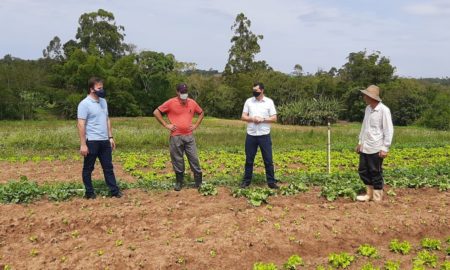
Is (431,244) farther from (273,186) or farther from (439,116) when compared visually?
(439,116)

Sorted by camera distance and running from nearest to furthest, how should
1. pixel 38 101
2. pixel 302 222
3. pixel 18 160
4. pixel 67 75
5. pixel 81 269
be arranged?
pixel 81 269 < pixel 302 222 < pixel 18 160 < pixel 38 101 < pixel 67 75

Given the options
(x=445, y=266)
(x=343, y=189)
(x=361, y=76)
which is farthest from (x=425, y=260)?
(x=361, y=76)

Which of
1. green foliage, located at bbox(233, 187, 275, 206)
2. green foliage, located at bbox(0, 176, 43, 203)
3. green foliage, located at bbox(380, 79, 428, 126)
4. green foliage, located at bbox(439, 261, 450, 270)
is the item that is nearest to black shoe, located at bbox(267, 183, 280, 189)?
green foliage, located at bbox(233, 187, 275, 206)

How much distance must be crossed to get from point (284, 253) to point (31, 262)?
2927 millimetres

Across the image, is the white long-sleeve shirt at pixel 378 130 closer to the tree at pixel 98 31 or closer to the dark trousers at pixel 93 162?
the dark trousers at pixel 93 162

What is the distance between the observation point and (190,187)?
7.96 m

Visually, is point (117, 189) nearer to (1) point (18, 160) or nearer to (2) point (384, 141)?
(2) point (384, 141)

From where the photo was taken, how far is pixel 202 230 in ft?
18.5

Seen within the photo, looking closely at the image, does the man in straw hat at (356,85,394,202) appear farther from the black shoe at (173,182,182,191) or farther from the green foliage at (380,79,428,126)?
the green foliage at (380,79,428,126)

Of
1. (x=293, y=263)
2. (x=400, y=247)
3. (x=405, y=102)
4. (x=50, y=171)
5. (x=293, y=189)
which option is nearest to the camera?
(x=293, y=263)

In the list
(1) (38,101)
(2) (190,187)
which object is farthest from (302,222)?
(1) (38,101)

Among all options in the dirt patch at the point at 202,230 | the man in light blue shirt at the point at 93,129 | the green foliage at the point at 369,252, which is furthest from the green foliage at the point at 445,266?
the man in light blue shirt at the point at 93,129

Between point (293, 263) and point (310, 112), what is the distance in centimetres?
3581

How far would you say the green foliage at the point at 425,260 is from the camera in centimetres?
477
